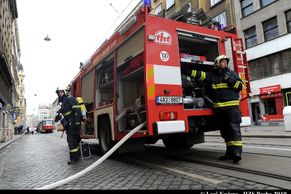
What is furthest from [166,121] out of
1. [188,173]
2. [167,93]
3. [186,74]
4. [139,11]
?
[139,11]

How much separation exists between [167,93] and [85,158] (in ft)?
11.1

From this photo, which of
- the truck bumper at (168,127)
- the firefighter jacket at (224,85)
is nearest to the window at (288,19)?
the firefighter jacket at (224,85)

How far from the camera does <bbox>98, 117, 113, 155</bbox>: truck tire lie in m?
7.23

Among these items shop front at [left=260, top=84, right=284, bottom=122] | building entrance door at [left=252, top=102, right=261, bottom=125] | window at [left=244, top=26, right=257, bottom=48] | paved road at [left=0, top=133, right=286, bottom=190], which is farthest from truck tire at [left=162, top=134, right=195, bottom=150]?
window at [left=244, top=26, right=257, bottom=48]

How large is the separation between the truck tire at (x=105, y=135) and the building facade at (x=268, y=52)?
18082 millimetres

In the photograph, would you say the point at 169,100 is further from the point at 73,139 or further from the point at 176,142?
the point at 176,142

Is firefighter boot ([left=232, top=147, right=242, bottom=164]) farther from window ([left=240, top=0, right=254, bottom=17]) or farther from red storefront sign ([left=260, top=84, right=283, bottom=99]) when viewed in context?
window ([left=240, top=0, right=254, bottom=17])

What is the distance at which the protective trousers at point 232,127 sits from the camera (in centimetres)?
543

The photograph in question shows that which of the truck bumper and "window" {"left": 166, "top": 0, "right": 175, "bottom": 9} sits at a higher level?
"window" {"left": 166, "top": 0, "right": 175, "bottom": 9}

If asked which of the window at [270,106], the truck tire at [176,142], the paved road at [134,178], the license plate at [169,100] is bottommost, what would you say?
the paved road at [134,178]

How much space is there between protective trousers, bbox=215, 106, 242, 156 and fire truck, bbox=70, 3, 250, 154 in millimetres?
425

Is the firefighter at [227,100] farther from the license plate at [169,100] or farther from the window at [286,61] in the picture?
the window at [286,61]

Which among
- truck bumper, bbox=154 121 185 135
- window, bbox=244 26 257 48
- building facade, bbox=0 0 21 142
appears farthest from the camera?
window, bbox=244 26 257 48

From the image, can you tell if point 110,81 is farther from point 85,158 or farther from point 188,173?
point 188,173
